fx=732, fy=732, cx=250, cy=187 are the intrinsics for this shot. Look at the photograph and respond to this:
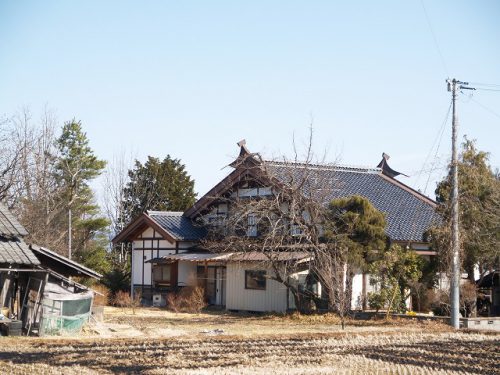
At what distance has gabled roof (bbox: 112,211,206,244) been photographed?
3175 cm

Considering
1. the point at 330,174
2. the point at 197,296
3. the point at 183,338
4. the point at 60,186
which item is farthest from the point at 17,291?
the point at 60,186

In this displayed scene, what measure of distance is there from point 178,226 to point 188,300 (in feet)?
16.6

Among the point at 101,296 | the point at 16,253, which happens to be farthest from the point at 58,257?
the point at 101,296

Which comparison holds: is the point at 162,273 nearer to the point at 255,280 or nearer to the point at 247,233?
the point at 247,233

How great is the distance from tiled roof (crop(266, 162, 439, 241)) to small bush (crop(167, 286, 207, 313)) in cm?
553

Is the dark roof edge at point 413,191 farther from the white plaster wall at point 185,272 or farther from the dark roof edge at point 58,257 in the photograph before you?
the dark roof edge at point 58,257

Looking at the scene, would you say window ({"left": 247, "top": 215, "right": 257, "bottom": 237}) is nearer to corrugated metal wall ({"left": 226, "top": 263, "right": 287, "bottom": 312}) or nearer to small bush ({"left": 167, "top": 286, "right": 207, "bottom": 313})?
corrugated metal wall ({"left": 226, "top": 263, "right": 287, "bottom": 312})

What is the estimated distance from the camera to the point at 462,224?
24359 millimetres

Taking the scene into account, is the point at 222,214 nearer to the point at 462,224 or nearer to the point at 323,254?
the point at 323,254

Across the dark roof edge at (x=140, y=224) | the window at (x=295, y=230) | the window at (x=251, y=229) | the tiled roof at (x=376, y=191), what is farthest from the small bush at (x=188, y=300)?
the tiled roof at (x=376, y=191)

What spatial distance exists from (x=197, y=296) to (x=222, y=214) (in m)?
4.37

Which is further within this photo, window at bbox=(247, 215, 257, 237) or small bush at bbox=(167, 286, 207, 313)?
window at bbox=(247, 215, 257, 237)

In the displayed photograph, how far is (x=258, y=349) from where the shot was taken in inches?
639

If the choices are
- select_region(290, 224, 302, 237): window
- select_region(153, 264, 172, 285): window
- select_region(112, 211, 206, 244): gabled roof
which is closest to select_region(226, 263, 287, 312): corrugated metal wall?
select_region(290, 224, 302, 237): window
